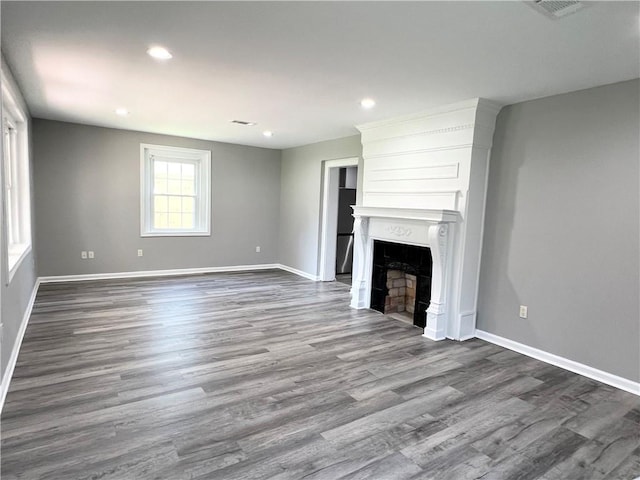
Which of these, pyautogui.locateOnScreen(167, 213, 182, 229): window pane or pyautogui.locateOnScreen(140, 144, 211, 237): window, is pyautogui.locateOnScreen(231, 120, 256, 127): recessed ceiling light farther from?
pyautogui.locateOnScreen(167, 213, 182, 229): window pane

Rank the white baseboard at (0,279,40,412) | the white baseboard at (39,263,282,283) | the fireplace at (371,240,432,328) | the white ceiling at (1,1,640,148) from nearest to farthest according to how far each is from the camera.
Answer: the white ceiling at (1,1,640,148) → the white baseboard at (0,279,40,412) → the fireplace at (371,240,432,328) → the white baseboard at (39,263,282,283)

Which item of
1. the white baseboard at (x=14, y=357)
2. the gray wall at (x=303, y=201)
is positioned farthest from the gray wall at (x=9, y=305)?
the gray wall at (x=303, y=201)

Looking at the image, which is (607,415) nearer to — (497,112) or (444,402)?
(444,402)

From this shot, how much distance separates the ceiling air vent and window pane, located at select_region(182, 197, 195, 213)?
5.92 m

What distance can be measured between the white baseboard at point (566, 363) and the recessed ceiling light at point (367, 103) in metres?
2.59

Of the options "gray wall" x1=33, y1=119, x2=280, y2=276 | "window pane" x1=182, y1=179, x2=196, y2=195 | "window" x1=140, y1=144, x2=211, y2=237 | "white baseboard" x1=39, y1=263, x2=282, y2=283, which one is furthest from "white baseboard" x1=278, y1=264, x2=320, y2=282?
"window pane" x1=182, y1=179, x2=196, y2=195

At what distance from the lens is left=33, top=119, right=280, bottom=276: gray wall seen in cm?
557

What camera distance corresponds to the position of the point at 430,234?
3.89 metres

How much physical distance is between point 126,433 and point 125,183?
15.8 ft

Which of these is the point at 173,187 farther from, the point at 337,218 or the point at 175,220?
the point at 337,218

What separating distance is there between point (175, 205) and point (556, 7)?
6.04 m

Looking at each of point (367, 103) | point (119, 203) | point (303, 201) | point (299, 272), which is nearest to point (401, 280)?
point (367, 103)

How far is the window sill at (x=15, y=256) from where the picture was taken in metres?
3.01

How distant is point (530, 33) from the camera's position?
2.27 meters
